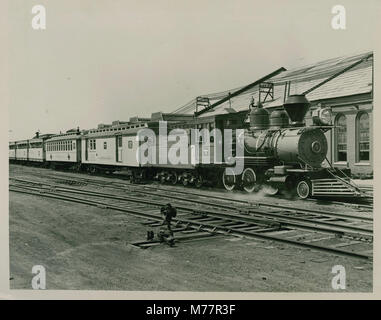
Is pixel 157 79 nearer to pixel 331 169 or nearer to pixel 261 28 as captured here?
pixel 261 28

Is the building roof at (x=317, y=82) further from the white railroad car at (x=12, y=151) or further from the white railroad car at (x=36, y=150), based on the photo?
the white railroad car at (x=12, y=151)

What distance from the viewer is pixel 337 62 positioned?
18.0m

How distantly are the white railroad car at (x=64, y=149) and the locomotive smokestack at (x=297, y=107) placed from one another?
15211 mm

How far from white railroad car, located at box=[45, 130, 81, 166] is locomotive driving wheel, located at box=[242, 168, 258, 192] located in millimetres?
13414

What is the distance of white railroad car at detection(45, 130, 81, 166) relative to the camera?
2626 cm

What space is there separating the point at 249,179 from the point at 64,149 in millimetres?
16076

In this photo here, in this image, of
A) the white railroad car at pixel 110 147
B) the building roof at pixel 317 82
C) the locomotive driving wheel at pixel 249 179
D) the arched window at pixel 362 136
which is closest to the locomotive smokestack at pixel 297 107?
the locomotive driving wheel at pixel 249 179

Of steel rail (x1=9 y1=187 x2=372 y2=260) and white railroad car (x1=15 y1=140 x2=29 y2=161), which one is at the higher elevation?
white railroad car (x1=15 y1=140 x2=29 y2=161)

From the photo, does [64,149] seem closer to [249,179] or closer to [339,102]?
[249,179]

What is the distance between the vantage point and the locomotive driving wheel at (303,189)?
14.3 m

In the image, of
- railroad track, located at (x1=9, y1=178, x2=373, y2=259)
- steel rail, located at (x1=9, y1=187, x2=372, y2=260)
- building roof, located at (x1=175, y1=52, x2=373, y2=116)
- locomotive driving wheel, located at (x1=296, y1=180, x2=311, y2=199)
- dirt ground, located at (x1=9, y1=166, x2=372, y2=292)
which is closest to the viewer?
dirt ground, located at (x1=9, y1=166, x2=372, y2=292)

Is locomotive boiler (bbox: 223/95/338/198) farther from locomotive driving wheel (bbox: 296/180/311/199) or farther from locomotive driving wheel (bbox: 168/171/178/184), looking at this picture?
locomotive driving wheel (bbox: 168/171/178/184)

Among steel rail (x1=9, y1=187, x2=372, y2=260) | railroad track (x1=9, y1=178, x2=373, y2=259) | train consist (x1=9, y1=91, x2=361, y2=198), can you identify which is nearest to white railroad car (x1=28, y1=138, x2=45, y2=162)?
train consist (x1=9, y1=91, x2=361, y2=198)
